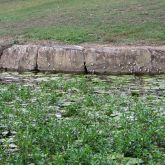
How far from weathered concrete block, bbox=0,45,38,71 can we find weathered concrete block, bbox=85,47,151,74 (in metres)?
1.58

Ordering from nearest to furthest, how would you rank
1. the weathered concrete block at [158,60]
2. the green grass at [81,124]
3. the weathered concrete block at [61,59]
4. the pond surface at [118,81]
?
the green grass at [81,124] < the pond surface at [118,81] < the weathered concrete block at [158,60] < the weathered concrete block at [61,59]

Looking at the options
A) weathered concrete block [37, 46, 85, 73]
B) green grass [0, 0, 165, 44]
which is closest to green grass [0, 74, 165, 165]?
weathered concrete block [37, 46, 85, 73]

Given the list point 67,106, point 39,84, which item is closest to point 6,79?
point 39,84

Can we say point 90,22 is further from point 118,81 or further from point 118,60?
point 118,81

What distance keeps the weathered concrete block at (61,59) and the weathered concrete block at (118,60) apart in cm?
23

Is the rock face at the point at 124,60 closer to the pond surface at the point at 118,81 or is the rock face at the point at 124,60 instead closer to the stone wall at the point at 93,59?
the stone wall at the point at 93,59

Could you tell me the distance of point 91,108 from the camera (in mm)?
8875

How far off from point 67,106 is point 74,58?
5.37 meters

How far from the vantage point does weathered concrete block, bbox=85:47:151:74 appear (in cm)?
1381

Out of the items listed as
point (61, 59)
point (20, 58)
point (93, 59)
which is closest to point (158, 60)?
point (93, 59)

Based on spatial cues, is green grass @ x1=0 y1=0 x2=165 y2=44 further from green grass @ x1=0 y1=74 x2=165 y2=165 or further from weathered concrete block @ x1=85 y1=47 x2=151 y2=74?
green grass @ x1=0 y1=74 x2=165 y2=165

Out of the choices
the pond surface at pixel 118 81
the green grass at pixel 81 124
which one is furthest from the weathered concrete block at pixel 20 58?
the green grass at pixel 81 124

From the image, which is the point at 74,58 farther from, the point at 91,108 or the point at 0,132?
the point at 0,132

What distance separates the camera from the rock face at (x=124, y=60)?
45.2 feet
